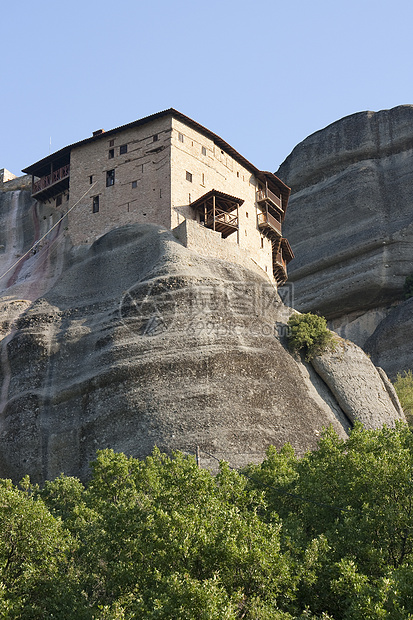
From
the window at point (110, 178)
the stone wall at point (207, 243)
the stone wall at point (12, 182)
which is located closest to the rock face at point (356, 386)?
the stone wall at point (207, 243)

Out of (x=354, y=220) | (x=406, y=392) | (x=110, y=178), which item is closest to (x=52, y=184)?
(x=110, y=178)

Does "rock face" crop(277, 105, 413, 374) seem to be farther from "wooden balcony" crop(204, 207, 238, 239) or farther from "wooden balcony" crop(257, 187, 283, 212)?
"wooden balcony" crop(204, 207, 238, 239)

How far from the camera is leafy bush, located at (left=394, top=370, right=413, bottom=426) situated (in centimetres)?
5331

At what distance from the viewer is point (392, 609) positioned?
773 inches

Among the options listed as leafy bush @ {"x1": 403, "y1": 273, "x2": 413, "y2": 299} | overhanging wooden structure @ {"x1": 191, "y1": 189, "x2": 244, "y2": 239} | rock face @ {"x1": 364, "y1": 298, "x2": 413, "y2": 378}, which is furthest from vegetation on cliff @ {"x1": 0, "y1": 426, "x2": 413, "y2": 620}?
leafy bush @ {"x1": 403, "y1": 273, "x2": 413, "y2": 299}

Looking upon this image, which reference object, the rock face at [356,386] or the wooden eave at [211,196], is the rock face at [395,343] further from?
the wooden eave at [211,196]

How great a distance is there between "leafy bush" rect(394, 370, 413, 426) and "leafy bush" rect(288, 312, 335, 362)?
1142 centimetres

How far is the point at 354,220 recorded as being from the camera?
3012 inches

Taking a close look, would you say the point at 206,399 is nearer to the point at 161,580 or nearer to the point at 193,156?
the point at 161,580

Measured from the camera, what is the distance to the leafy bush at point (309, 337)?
1721 inches

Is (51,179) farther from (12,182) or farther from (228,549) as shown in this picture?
(228,549)

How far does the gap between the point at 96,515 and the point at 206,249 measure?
23045mm

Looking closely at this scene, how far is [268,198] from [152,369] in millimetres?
22593

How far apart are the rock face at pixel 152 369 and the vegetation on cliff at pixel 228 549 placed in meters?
8.87
